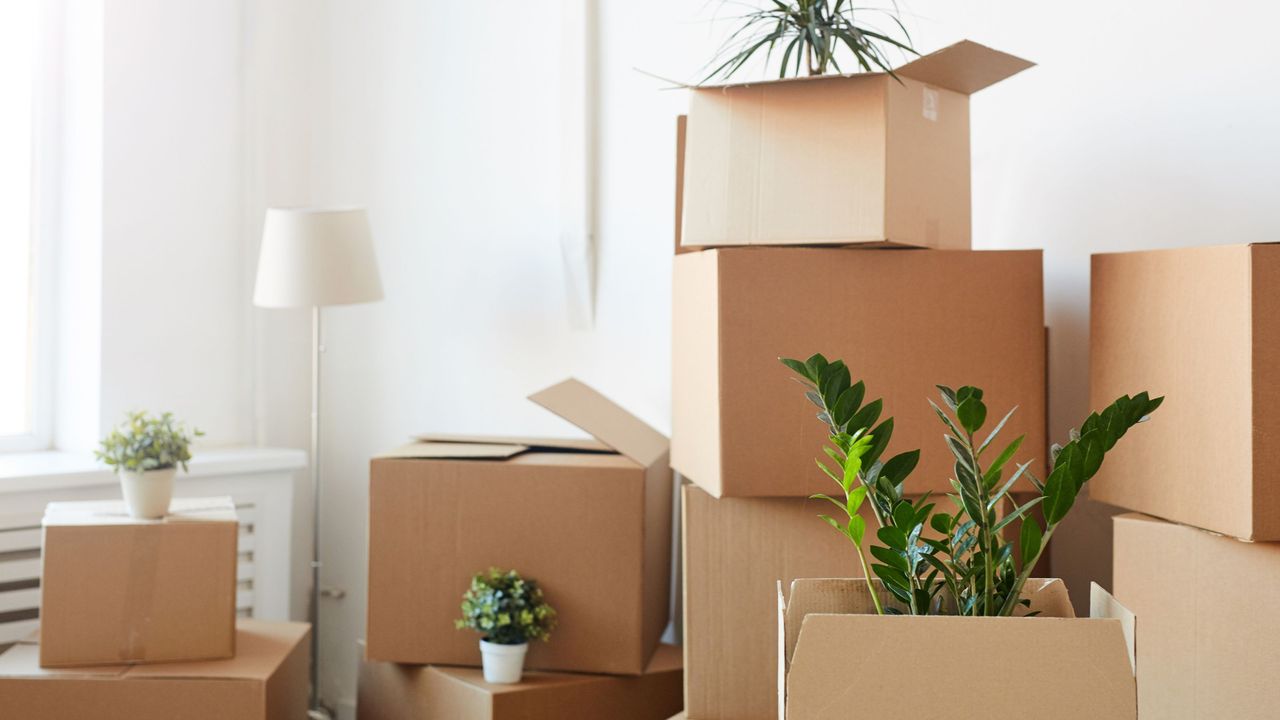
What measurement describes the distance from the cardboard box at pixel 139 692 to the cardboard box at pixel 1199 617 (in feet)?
4.65

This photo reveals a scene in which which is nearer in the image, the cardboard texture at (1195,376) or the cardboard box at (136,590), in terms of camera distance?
the cardboard texture at (1195,376)

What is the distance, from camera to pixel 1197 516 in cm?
131

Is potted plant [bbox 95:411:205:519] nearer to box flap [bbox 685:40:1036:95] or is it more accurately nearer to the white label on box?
box flap [bbox 685:40:1036:95]

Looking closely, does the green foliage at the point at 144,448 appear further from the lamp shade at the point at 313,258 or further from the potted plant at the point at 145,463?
the lamp shade at the point at 313,258

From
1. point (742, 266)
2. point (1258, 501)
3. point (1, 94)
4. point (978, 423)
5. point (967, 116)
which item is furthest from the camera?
point (1, 94)

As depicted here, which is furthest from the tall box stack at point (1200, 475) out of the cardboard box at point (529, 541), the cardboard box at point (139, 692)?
the cardboard box at point (139, 692)

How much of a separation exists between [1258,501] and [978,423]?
54cm

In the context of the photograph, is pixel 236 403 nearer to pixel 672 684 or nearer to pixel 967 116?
pixel 672 684

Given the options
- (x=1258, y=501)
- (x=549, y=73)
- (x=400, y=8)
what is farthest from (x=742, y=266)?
(x=400, y=8)

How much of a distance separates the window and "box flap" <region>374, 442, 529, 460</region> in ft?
4.36

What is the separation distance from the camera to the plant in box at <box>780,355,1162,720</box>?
84 centimetres

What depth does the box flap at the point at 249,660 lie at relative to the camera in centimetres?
200

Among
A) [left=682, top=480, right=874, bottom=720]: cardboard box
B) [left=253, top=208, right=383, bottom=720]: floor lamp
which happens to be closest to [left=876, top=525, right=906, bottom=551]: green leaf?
[left=682, top=480, right=874, bottom=720]: cardboard box

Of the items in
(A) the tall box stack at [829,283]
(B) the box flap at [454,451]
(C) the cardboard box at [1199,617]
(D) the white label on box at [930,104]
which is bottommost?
(C) the cardboard box at [1199,617]
